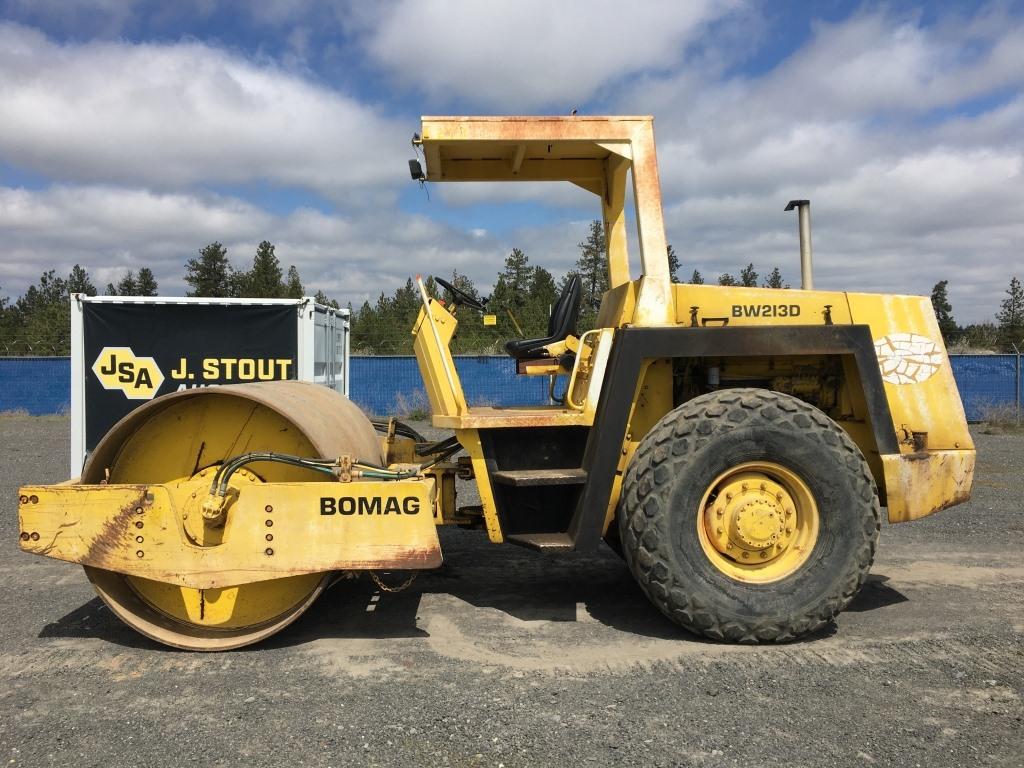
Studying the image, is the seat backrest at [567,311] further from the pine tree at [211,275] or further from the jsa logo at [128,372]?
the pine tree at [211,275]

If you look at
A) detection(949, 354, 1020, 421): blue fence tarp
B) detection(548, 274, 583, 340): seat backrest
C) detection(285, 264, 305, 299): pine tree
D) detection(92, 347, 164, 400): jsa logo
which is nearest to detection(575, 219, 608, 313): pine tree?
detection(548, 274, 583, 340): seat backrest

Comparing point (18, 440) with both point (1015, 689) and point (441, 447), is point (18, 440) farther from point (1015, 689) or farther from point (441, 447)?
point (1015, 689)

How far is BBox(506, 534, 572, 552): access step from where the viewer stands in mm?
4035

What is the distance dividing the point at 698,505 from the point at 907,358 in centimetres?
156

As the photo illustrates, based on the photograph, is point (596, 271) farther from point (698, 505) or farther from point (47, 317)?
point (47, 317)

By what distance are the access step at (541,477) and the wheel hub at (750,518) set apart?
2.28 feet

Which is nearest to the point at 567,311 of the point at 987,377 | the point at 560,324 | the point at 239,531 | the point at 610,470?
the point at 560,324

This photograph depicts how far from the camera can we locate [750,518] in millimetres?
3943

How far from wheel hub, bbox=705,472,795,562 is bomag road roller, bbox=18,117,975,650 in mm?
11

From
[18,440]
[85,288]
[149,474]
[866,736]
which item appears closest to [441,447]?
[149,474]

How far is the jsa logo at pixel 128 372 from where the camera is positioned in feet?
27.7

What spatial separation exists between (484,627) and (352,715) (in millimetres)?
1190

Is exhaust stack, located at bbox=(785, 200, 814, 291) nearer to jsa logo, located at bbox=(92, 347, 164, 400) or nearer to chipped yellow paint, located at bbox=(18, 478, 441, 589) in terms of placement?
chipped yellow paint, located at bbox=(18, 478, 441, 589)

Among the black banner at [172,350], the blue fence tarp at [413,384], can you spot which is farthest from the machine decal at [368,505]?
the blue fence tarp at [413,384]
